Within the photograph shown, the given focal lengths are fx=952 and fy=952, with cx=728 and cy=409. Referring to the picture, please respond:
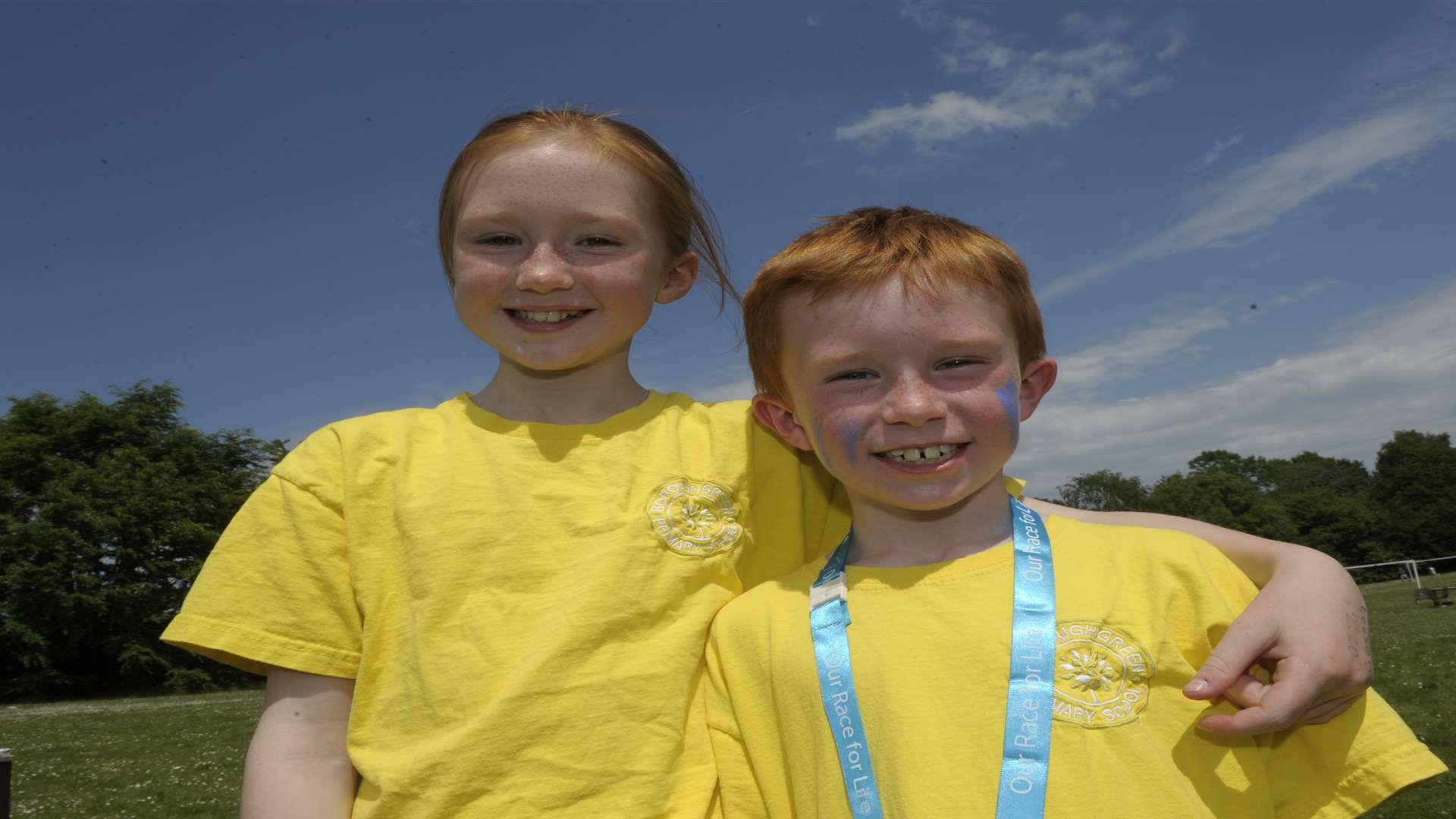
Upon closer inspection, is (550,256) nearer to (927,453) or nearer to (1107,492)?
(927,453)

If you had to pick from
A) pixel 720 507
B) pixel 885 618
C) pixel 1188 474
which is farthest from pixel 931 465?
pixel 1188 474

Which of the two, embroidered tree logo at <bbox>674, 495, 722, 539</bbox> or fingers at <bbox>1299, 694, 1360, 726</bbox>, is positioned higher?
embroidered tree logo at <bbox>674, 495, 722, 539</bbox>

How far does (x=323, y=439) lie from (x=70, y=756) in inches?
699

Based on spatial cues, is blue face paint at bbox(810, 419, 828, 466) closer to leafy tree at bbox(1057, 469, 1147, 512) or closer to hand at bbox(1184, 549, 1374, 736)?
hand at bbox(1184, 549, 1374, 736)

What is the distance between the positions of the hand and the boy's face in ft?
1.99

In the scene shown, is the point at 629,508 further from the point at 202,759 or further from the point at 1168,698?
the point at 202,759

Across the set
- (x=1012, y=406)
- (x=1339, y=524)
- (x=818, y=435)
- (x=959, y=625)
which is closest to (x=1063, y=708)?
(x=959, y=625)

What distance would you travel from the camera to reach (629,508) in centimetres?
227

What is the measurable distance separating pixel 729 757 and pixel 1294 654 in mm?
1170

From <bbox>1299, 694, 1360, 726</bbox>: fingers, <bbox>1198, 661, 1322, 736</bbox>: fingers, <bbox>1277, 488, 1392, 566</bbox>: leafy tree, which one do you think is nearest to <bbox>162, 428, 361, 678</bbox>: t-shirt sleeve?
<bbox>1198, 661, 1322, 736</bbox>: fingers

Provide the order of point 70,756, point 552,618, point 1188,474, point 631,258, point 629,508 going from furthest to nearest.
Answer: point 1188,474 → point 70,756 → point 631,258 → point 629,508 → point 552,618

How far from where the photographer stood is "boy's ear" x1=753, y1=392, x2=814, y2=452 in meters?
2.43

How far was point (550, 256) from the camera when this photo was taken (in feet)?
7.77

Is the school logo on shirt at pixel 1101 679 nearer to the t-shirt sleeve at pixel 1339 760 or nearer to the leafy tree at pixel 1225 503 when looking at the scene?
the t-shirt sleeve at pixel 1339 760
